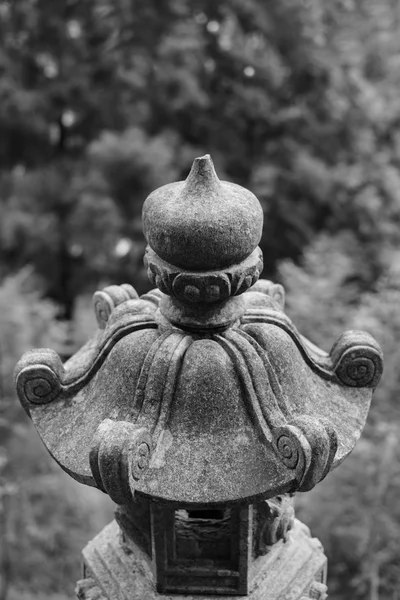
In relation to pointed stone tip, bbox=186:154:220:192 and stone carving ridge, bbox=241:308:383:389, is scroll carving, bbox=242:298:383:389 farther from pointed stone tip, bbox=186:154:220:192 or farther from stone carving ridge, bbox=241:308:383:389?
pointed stone tip, bbox=186:154:220:192

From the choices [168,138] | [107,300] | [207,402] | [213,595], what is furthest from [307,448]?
[168,138]

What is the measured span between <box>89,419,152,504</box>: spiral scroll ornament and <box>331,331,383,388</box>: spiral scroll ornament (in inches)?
36.1

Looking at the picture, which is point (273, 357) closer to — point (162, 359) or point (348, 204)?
point (162, 359)

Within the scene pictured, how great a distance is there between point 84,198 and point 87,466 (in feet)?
26.6

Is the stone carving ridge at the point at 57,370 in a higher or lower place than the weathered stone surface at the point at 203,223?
lower

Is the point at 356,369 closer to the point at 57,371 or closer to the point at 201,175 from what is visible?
the point at 201,175

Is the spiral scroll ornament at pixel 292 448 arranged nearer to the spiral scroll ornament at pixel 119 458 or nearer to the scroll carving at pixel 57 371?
the spiral scroll ornament at pixel 119 458

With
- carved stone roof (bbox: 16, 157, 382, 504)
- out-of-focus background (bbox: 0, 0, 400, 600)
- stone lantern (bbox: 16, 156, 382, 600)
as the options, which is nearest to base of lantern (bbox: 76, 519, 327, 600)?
stone lantern (bbox: 16, 156, 382, 600)

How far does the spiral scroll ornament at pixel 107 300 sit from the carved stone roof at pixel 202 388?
9.1 inches

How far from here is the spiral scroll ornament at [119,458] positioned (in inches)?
95.4

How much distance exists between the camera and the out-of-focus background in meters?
10.4

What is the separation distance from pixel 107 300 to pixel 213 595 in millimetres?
1286

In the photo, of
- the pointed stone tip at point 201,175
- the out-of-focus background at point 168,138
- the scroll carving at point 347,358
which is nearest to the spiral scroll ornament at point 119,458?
the scroll carving at point 347,358

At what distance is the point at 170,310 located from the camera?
2.80 meters
